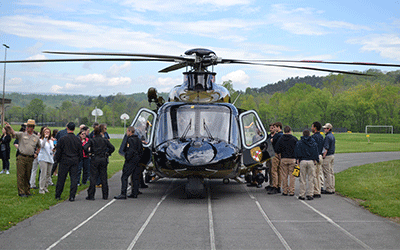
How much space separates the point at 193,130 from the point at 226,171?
4.91 ft

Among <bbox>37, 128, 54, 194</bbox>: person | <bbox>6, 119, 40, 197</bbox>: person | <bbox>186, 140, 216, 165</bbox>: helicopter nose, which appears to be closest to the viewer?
→ <bbox>186, 140, 216, 165</bbox>: helicopter nose

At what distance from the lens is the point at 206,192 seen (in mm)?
12438

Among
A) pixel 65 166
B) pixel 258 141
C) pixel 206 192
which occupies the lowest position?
pixel 206 192

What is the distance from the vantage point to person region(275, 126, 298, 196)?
11.6 metres

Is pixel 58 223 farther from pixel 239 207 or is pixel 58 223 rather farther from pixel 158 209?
pixel 239 207

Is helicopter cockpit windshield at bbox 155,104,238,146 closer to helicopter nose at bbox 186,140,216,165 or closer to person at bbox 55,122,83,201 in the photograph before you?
helicopter nose at bbox 186,140,216,165

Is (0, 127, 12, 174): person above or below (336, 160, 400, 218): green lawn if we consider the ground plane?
above

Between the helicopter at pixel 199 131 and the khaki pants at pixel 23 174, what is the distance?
275cm

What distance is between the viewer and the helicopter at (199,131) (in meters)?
10.2

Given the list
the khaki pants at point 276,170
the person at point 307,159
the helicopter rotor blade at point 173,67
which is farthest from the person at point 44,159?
the person at point 307,159

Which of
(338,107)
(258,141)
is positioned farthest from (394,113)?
(258,141)

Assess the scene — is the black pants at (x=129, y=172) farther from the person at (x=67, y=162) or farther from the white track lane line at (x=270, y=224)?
the white track lane line at (x=270, y=224)

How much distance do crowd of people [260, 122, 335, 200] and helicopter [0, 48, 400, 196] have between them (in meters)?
0.47

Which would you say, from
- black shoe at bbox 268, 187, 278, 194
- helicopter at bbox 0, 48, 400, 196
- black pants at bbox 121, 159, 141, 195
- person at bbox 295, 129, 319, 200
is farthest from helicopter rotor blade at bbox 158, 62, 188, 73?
black shoe at bbox 268, 187, 278, 194
